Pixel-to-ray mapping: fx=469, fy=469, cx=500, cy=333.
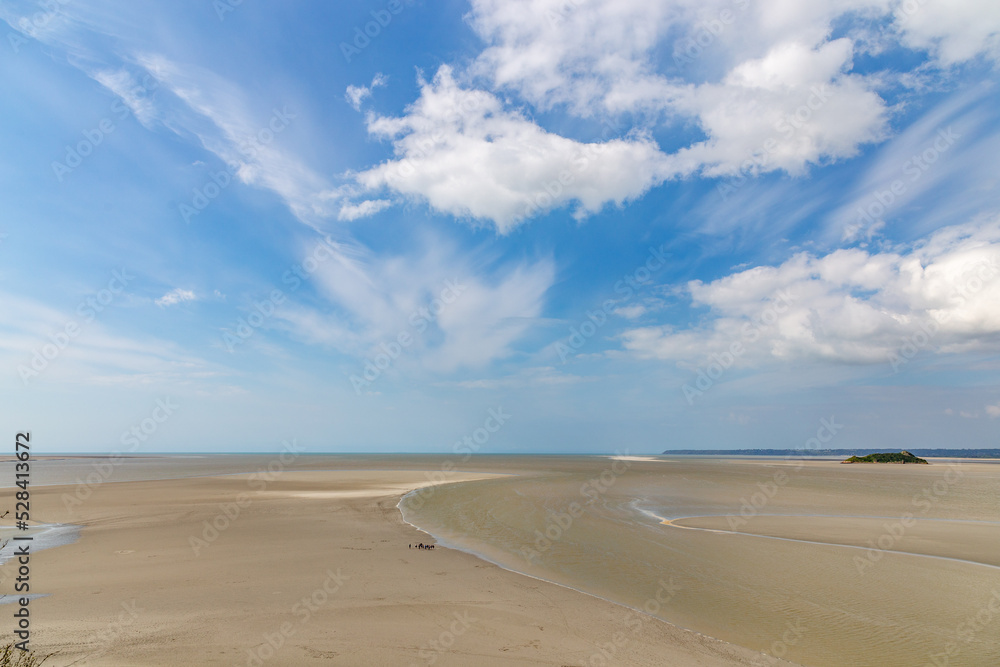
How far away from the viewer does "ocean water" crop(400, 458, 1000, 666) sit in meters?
8.62

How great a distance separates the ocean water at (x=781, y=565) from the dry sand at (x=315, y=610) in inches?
58.1

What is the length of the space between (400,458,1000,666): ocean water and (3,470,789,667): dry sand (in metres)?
1.47

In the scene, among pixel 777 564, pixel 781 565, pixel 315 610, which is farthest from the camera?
pixel 777 564

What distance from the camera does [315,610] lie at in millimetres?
8734

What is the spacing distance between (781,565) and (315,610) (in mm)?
12444

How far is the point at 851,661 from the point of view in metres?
A: 7.58

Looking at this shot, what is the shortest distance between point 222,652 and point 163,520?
1516 centimetres

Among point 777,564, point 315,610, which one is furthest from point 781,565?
point 315,610

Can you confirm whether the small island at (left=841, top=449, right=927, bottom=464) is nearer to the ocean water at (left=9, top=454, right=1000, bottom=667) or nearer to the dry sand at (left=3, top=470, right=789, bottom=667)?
the ocean water at (left=9, top=454, right=1000, bottom=667)

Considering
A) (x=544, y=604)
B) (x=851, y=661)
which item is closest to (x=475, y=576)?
(x=544, y=604)

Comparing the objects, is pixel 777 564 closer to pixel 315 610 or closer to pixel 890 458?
pixel 315 610

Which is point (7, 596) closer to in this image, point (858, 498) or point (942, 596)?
point (942, 596)

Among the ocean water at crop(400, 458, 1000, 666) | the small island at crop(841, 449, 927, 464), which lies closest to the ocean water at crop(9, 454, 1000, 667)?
the ocean water at crop(400, 458, 1000, 666)

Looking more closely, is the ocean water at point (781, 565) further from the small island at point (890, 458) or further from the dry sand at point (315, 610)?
the small island at point (890, 458)
